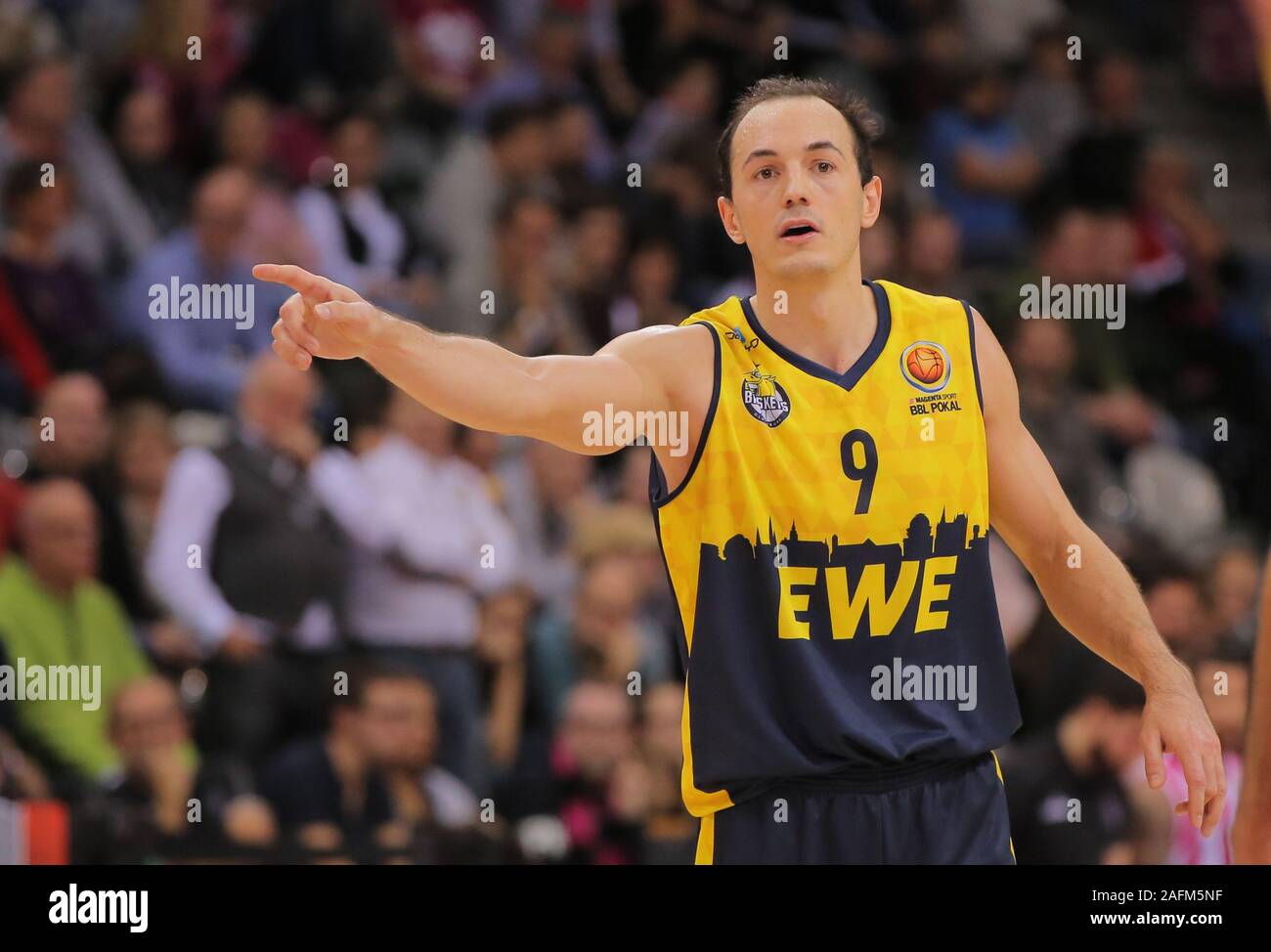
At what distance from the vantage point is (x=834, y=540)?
3678 mm

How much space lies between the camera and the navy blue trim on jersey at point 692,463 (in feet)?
12.3

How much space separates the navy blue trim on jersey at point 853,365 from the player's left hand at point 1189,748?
0.88m

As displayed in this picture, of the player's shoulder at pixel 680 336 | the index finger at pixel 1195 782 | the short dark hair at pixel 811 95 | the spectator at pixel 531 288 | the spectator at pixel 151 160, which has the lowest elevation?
the index finger at pixel 1195 782

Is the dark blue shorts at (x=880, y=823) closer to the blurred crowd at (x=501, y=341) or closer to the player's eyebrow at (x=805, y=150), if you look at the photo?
the player's eyebrow at (x=805, y=150)

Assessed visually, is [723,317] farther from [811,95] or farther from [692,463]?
[811,95]

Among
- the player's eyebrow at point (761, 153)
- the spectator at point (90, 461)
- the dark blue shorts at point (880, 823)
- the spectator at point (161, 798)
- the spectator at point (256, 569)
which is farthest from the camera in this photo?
the spectator at point (90, 461)

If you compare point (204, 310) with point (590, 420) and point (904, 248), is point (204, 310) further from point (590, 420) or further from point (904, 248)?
point (590, 420)

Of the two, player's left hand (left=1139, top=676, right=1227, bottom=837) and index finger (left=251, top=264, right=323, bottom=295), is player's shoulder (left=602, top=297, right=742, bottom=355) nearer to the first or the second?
index finger (left=251, top=264, right=323, bottom=295)

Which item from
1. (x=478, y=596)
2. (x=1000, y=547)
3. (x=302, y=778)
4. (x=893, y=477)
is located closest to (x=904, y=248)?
(x=1000, y=547)

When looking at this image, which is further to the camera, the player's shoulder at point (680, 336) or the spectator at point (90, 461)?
the spectator at point (90, 461)

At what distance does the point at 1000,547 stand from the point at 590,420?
10.8 feet

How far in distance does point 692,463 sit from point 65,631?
298 cm

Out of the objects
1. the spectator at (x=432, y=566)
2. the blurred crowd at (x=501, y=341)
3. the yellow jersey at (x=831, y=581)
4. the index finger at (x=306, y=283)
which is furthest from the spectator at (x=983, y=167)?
the index finger at (x=306, y=283)

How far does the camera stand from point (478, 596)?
20.7ft
